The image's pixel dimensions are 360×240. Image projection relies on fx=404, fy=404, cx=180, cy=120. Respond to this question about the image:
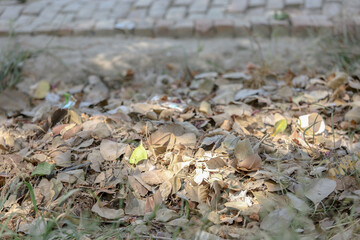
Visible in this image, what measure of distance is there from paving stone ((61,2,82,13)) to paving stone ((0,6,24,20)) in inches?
17.9

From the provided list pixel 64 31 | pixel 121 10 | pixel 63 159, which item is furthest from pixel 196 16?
pixel 63 159

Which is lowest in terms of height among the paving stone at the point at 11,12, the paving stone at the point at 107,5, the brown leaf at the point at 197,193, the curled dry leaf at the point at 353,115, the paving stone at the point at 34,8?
the curled dry leaf at the point at 353,115

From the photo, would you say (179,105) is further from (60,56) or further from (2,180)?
(60,56)

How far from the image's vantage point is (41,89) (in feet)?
10.1

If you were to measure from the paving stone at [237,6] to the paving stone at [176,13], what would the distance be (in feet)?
1.51

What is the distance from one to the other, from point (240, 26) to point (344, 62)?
1.05m

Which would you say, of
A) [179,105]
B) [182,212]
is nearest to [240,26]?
[179,105]

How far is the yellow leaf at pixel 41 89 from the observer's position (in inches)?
118

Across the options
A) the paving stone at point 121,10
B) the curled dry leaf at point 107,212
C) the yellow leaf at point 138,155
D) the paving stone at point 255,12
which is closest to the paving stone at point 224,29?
the paving stone at point 255,12

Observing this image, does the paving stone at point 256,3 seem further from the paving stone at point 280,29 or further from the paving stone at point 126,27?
the paving stone at point 126,27

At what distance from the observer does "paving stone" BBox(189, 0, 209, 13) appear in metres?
4.02

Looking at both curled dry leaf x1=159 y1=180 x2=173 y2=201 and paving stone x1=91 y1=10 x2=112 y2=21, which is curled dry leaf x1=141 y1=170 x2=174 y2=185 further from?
paving stone x1=91 y1=10 x2=112 y2=21

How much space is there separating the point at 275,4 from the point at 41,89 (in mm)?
2379

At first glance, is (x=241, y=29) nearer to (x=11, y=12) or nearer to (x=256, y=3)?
(x=256, y=3)
